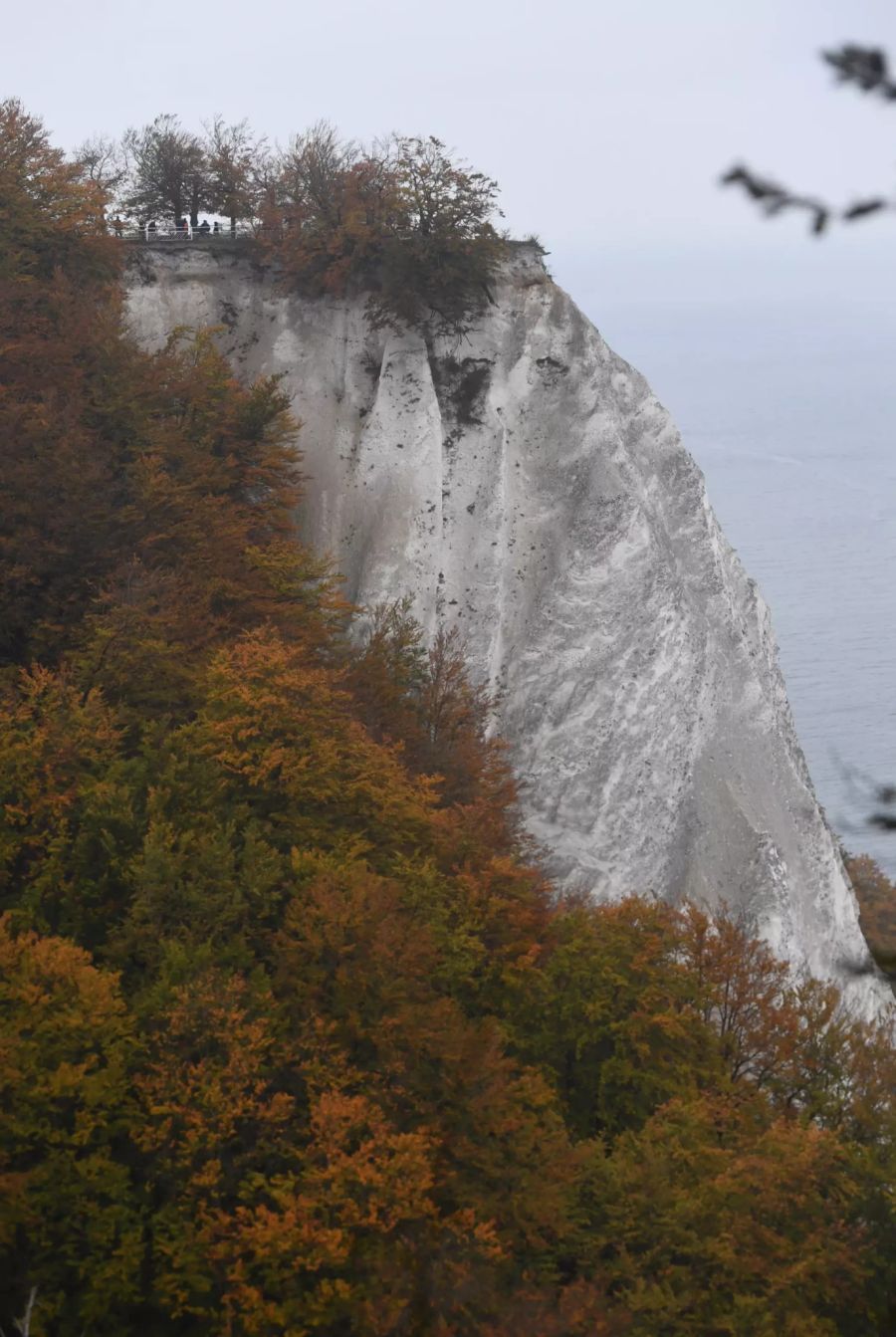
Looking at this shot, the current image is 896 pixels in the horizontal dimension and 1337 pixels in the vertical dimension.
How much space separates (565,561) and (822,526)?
8735 cm

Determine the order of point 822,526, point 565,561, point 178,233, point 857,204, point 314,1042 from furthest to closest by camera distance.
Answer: point 822,526 → point 178,233 → point 565,561 → point 314,1042 → point 857,204

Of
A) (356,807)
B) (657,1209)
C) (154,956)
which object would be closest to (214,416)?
(356,807)

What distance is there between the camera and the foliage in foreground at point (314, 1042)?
16.1 m

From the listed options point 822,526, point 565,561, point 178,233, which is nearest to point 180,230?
point 178,233

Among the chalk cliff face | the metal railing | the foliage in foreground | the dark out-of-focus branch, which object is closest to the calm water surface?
the dark out-of-focus branch

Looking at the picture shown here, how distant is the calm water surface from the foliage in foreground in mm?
6002

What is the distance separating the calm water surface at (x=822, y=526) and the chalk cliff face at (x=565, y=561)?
4860 millimetres

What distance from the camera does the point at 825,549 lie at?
4387 inches

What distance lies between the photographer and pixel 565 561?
38531 mm

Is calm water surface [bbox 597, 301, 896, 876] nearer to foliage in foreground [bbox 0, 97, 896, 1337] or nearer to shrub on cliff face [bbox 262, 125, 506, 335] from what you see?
foliage in foreground [bbox 0, 97, 896, 1337]

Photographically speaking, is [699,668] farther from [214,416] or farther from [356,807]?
[356,807]

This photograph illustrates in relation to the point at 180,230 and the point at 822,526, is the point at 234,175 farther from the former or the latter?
the point at 822,526

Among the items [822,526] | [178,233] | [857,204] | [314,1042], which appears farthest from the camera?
[822,526]

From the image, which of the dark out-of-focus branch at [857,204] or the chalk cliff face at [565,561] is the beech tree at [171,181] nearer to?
the chalk cliff face at [565,561]
